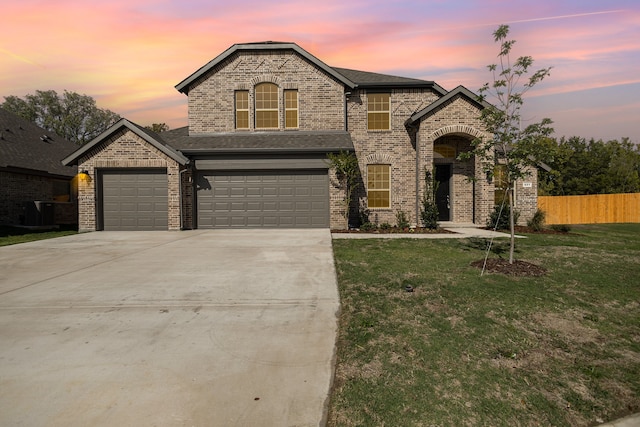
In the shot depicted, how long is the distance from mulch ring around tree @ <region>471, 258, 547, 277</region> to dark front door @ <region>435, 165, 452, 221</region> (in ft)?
31.8

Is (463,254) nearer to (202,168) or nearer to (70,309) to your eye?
(70,309)

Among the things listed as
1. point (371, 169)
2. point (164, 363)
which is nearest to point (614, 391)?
point (164, 363)

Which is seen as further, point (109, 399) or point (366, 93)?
point (366, 93)

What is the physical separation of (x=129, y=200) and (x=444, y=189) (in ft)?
48.5

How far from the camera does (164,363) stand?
11.4 feet

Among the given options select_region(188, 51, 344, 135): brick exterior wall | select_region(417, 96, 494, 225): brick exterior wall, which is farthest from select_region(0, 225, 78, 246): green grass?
select_region(417, 96, 494, 225): brick exterior wall

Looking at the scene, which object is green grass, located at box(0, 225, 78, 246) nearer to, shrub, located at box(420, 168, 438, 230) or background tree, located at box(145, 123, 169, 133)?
shrub, located at box(420, 168, 438, 230)

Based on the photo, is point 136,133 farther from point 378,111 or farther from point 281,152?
point 378,111

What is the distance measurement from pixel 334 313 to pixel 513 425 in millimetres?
2529

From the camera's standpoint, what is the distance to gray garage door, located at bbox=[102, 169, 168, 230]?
1491 cm

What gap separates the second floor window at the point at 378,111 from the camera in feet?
54.9

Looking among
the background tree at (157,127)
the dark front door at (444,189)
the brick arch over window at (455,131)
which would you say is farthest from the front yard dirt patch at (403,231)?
the background tree at (157,127)

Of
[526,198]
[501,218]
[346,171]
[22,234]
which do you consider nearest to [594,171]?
[526,198]

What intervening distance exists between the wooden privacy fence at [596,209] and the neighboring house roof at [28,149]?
30507mm
